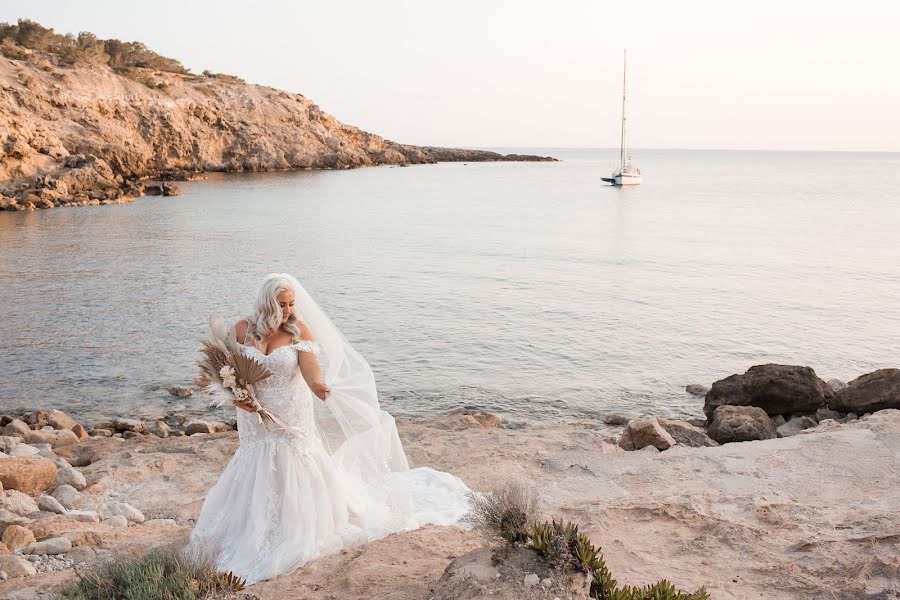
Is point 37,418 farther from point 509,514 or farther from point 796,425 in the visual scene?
point 796,425

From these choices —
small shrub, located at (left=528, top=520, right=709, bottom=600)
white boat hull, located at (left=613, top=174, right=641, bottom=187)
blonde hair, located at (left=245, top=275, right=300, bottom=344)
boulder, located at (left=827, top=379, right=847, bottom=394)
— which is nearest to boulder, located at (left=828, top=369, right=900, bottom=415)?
boulder, located at (left=827, top=379, right=847, bottom=394)

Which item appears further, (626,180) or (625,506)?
(626,180)

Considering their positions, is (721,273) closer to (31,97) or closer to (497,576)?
(497,576)

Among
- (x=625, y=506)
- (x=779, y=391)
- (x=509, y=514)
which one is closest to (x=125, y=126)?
(x=779, y=391)

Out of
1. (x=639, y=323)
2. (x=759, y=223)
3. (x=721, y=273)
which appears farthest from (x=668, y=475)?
(x=759, y=223)

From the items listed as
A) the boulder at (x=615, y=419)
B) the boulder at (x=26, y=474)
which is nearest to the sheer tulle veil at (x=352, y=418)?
the boulder at (x=26, y=474)

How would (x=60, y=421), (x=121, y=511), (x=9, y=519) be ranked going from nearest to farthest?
1. (x=9, y=519)
2. (x=121, y=511)
3. (x=60, y=421)

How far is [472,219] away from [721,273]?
68.8 ft

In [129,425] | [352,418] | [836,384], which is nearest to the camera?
[352,418]

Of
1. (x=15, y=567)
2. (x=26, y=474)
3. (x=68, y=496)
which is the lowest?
(x=68, y=496)

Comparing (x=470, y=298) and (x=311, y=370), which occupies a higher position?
(x=311, y=370)

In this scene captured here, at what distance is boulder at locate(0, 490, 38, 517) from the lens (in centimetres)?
792

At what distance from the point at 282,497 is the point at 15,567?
219 cm

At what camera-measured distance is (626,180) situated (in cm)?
7894
